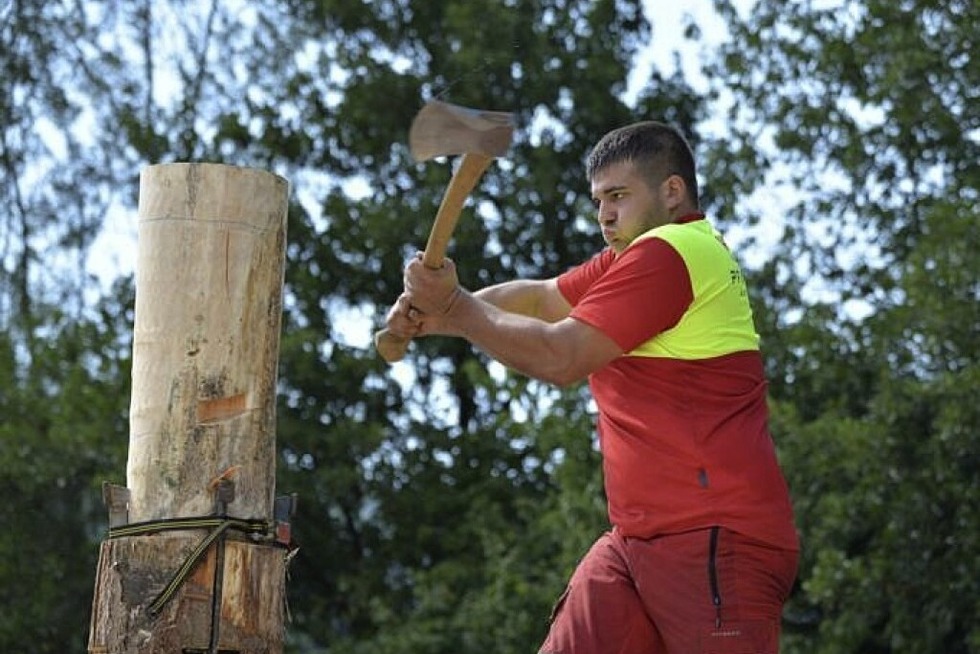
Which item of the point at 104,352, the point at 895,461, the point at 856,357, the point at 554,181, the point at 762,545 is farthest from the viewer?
the point at 554,181

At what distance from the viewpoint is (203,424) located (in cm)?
470

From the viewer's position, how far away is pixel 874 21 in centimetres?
1358

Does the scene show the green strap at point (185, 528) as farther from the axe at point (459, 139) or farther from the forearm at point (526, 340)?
the axe at point (459, 139)

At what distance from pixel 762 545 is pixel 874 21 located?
949 cm

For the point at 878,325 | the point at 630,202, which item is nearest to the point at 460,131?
the point at 630,202

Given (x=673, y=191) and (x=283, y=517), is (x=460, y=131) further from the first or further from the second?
(x=283, y=517)

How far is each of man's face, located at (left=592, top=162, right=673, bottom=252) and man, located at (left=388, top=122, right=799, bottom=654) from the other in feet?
0.06

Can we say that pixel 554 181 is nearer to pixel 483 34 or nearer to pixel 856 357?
pixel 483 34

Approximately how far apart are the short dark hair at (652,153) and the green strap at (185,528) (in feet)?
4.16

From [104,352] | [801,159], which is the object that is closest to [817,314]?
[801,159]

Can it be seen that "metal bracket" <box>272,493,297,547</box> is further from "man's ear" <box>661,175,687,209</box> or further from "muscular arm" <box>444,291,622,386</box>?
"man's ear" <box>661,175,687,209</box>

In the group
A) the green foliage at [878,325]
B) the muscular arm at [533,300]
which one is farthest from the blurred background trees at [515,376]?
the muscular arm at [533,300]

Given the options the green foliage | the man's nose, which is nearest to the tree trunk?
the man's nose

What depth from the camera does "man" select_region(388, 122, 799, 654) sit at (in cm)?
464
